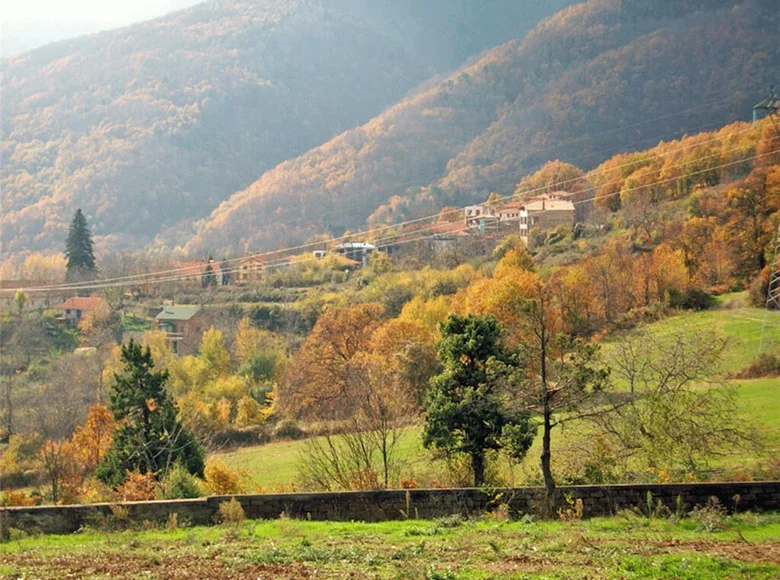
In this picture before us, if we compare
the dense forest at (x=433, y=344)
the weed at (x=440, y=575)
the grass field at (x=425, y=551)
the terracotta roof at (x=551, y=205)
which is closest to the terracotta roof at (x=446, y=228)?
the dense forest at (x=433, y=344)

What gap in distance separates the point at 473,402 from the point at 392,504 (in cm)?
641

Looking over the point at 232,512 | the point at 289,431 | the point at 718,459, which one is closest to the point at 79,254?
the point at 289,431

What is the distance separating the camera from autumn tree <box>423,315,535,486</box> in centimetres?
2334

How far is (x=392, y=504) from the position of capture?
18.4m

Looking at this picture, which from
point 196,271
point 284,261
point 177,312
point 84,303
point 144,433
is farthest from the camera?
point 284,261

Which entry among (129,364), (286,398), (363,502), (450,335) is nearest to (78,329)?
(286,398)

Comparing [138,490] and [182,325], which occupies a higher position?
[182,325]

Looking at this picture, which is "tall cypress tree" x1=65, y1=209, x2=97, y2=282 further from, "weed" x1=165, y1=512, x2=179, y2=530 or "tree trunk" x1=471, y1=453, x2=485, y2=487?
"weed" x1=165, y1=512, x2=179, y2=530

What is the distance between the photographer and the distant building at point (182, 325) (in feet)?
265

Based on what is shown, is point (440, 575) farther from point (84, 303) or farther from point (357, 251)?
point (357, 251)

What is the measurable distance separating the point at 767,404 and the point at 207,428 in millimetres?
32492

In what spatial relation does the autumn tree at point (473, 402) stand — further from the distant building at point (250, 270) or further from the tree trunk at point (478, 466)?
the distant building at point (250, 270)

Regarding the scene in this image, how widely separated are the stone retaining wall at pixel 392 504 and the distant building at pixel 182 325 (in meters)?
63.0

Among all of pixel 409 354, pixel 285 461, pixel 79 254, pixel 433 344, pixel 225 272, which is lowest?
pixel 285 461
